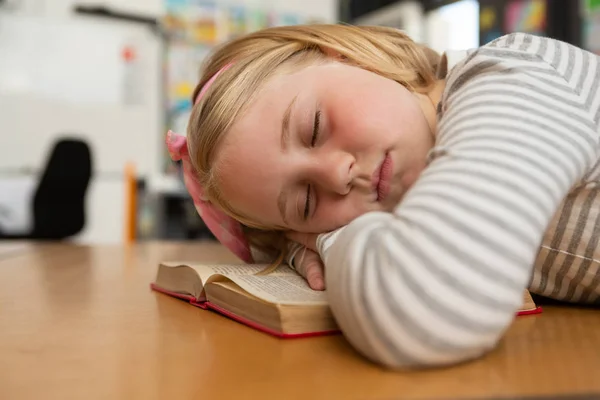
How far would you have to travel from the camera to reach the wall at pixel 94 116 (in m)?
2.95

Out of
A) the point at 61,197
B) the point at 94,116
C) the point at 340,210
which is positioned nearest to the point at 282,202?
the point at 340,210

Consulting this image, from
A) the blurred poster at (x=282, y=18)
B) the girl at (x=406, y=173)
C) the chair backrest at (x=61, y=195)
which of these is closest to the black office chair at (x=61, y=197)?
the chair backrest at (x=61, y=195)

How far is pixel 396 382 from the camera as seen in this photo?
32 centimetres

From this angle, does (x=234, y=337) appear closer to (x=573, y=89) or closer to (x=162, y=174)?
(x=573, y=89)

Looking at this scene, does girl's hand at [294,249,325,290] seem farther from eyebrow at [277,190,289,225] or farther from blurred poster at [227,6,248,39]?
blurred poster at [227,6,248,39]

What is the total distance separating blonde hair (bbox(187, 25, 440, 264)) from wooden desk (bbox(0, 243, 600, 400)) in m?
0.18

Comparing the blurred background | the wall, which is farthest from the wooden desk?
the wall

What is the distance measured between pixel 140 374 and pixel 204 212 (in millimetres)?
498

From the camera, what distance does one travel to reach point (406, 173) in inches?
23.6

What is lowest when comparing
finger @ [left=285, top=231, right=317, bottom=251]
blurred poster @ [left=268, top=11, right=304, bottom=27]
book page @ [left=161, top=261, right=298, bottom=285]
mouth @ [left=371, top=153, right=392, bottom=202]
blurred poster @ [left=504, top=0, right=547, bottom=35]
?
book page @ [left=161, top=261, right=298, bottom=285]

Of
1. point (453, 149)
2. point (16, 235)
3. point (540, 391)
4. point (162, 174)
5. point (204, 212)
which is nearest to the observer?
point (540, 391)

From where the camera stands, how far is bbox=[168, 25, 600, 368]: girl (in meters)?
0.35

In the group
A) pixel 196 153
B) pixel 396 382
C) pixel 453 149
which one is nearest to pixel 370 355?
pixel 396 382

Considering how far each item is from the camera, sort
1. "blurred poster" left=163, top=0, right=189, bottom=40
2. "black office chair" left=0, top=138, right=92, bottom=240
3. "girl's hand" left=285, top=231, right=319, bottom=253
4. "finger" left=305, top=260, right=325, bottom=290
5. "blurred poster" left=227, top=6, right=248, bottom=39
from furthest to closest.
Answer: "blurred poster" left=227, top=6, right=248, bottom=39 → "blurred poster" left=163, top=0, right=189, bottom=40 → "black office chair" left=0, top=138, right=92, bottom=240 → "girl's hand" left=285, top=231, right=319, bottom=253 → "finger" left=305, top=260, right=325, bottom=290
